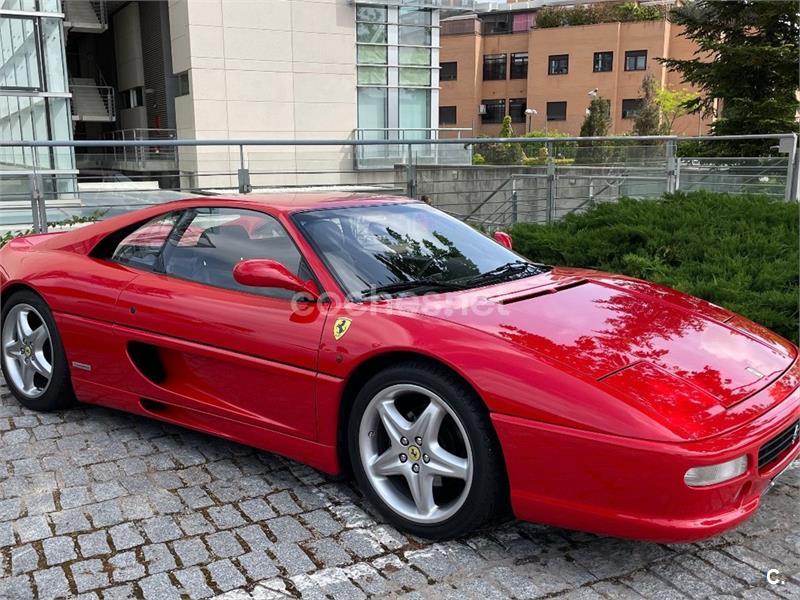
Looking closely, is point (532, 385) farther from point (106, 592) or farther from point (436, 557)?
point (106, 592)

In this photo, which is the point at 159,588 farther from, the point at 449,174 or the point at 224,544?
the point at 449,174

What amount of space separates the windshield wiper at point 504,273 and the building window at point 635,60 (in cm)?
5248

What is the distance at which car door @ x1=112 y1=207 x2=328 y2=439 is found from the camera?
129 inches

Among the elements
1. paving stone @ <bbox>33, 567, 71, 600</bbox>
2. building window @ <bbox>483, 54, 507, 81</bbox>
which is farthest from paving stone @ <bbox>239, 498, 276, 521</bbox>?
building window @ <bbox>483, 54, 507, 81</bbox>

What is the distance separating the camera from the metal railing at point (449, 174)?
9148 mm

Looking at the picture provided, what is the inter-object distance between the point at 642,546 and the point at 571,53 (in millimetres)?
55279

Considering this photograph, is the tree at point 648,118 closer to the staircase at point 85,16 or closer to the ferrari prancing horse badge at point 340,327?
the staircase at point 85,16

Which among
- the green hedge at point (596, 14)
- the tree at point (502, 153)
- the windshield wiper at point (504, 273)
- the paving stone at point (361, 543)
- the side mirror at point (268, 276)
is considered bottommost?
the paving stone at point (361, 543)

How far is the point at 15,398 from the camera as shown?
15.0 feet

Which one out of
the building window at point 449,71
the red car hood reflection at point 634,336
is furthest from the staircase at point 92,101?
the red car hood reflection at point 634,336

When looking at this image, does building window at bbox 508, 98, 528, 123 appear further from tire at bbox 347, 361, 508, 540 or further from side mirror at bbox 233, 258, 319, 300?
tire at bbox 347, 361, 508, 540

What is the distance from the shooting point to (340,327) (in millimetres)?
3154

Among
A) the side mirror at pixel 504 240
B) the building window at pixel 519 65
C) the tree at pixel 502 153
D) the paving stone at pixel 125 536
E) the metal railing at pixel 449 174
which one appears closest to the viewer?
the paving stone at pixel 125 536

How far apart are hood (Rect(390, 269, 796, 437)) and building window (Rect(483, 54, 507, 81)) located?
188 ft
